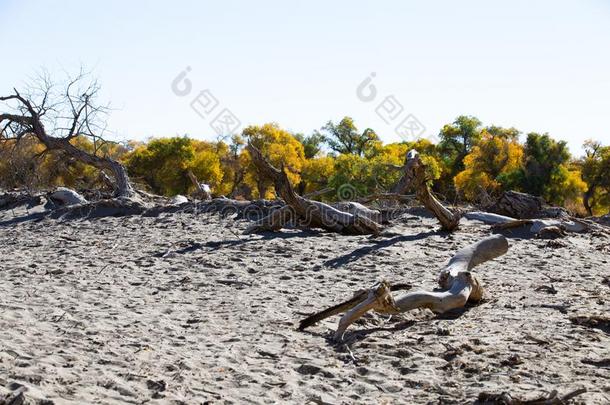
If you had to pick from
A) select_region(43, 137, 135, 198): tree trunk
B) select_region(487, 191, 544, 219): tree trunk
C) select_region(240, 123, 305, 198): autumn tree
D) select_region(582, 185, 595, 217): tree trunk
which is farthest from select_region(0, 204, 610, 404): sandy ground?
select_region(240, 123, 305, 198): autumn tree

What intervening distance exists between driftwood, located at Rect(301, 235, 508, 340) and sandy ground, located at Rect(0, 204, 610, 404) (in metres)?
0.11

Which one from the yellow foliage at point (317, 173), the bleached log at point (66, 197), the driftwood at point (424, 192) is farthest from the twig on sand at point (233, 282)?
the yellow foliage at point (317, 173)

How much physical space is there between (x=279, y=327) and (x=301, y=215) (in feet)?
16.7

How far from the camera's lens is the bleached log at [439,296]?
4.66 meters

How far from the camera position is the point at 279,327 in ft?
16.4

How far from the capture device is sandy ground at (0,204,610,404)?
11.8 feet

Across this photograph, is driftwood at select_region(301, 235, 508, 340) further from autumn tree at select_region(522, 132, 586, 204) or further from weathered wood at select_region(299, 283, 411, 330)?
autumn tree at select_region(522, 132, 586, 204)

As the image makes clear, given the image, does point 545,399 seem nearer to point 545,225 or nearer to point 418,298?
point 418,298

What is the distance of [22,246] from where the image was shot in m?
9.08

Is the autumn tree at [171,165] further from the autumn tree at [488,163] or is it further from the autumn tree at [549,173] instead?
the autumn tree at [549,173]

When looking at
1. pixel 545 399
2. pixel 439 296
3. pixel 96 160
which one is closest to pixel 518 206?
pixel 439 296

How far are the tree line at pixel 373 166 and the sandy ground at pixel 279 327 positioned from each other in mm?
14389

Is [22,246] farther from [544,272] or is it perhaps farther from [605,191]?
[605,191]

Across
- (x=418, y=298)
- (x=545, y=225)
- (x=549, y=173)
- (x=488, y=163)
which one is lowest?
(x=549, y=173)
